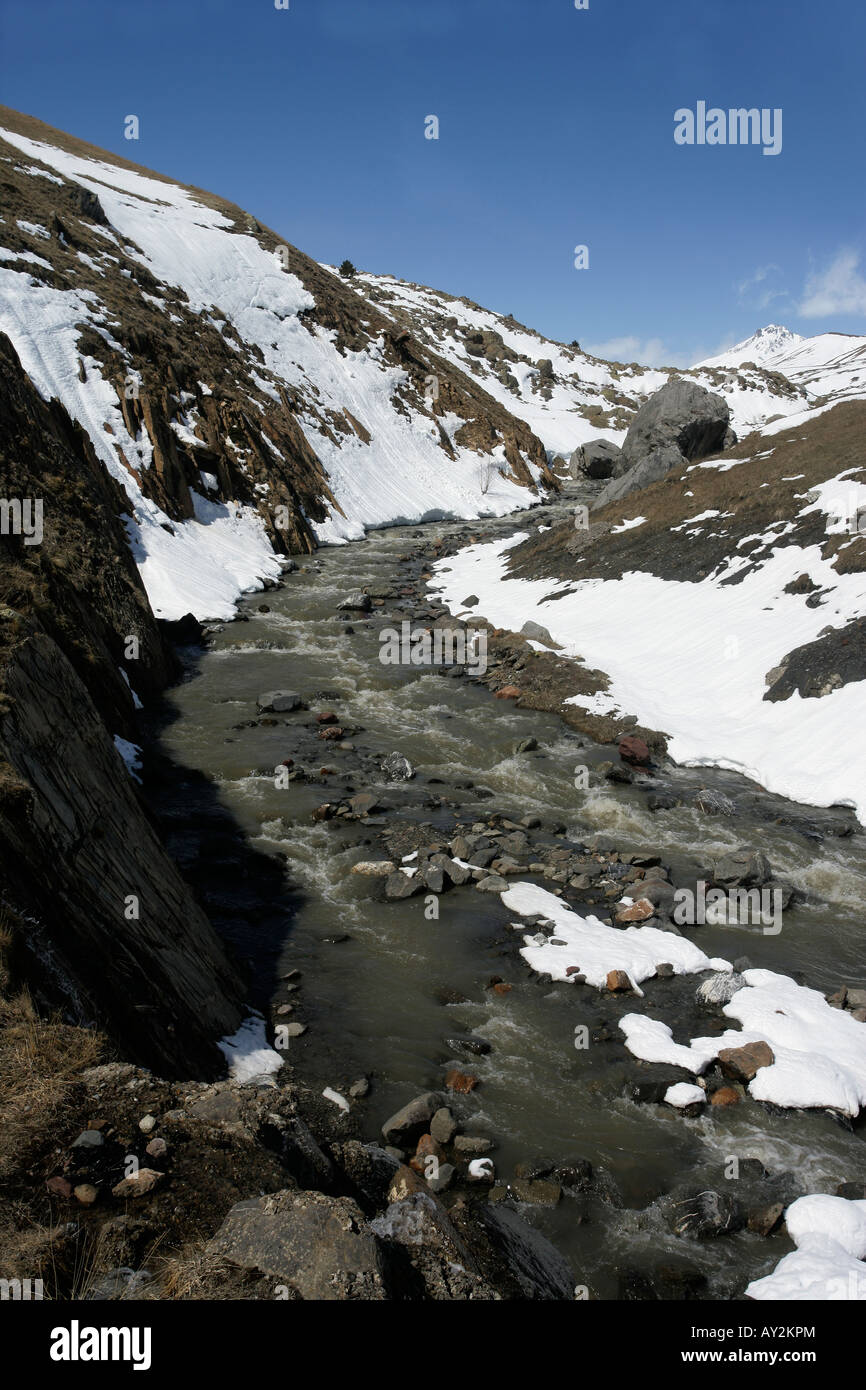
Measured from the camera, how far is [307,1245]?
3.79m

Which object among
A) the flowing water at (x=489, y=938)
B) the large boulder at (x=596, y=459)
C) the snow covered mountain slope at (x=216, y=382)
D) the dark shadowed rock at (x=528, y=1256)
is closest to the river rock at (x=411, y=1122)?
the flowing water at (x=489, y=938)

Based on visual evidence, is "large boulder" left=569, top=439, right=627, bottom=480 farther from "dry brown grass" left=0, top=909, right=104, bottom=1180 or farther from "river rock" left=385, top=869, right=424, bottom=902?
"dry brown grass" left=0, top=909, right=104, bottom=1180

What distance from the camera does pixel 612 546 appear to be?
98.8 feet

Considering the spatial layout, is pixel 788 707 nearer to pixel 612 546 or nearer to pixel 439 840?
pixel 439 840

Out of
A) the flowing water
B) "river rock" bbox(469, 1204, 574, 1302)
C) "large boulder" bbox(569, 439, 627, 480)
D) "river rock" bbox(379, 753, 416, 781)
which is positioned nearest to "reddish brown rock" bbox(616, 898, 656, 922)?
the flowing water

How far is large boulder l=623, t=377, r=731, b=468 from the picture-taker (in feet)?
131

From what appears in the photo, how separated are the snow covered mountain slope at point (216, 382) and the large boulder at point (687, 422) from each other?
58.1 feet

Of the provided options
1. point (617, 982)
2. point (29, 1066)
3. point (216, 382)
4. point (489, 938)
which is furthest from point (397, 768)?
point (216, 382)

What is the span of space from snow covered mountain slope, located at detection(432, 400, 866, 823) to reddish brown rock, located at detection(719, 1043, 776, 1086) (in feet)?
23.4

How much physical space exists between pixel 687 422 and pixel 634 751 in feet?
96.3

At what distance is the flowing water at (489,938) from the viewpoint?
7305mm

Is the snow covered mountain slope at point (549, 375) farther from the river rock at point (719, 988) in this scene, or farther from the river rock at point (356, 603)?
the river rock at point (719, 988)
